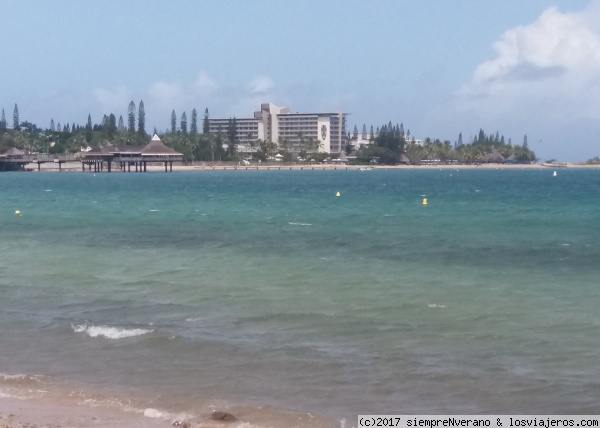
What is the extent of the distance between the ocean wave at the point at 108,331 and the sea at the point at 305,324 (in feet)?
0.26

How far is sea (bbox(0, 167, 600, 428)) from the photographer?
13.1m

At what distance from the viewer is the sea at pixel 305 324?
42.9 ft

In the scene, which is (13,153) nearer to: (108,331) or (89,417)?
(108,331)

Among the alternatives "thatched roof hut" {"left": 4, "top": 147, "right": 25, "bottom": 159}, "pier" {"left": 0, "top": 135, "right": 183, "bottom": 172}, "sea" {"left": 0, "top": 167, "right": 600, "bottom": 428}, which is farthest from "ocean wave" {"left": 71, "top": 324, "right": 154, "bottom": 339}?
"thatched roof hut" {"left": 4, "top": 147, "right": 25, "bottom": 159}

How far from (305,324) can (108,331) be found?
388 cm

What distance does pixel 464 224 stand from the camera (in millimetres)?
42438

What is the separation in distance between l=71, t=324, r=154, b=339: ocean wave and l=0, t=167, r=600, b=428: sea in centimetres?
8

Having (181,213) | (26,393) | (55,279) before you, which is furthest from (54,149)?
(26,393)

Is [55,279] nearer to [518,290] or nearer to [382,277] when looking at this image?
[382,277]

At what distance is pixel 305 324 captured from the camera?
17766 mm

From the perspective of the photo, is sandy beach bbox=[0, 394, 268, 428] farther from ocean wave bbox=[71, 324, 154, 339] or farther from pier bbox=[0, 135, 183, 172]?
pier bbox=[0, 135, 183, 172]

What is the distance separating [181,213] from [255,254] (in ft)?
75.4

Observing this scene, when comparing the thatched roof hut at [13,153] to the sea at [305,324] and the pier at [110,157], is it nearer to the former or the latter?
the pier at [110,157]

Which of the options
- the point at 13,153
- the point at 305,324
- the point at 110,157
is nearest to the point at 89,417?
the point at 305,324
